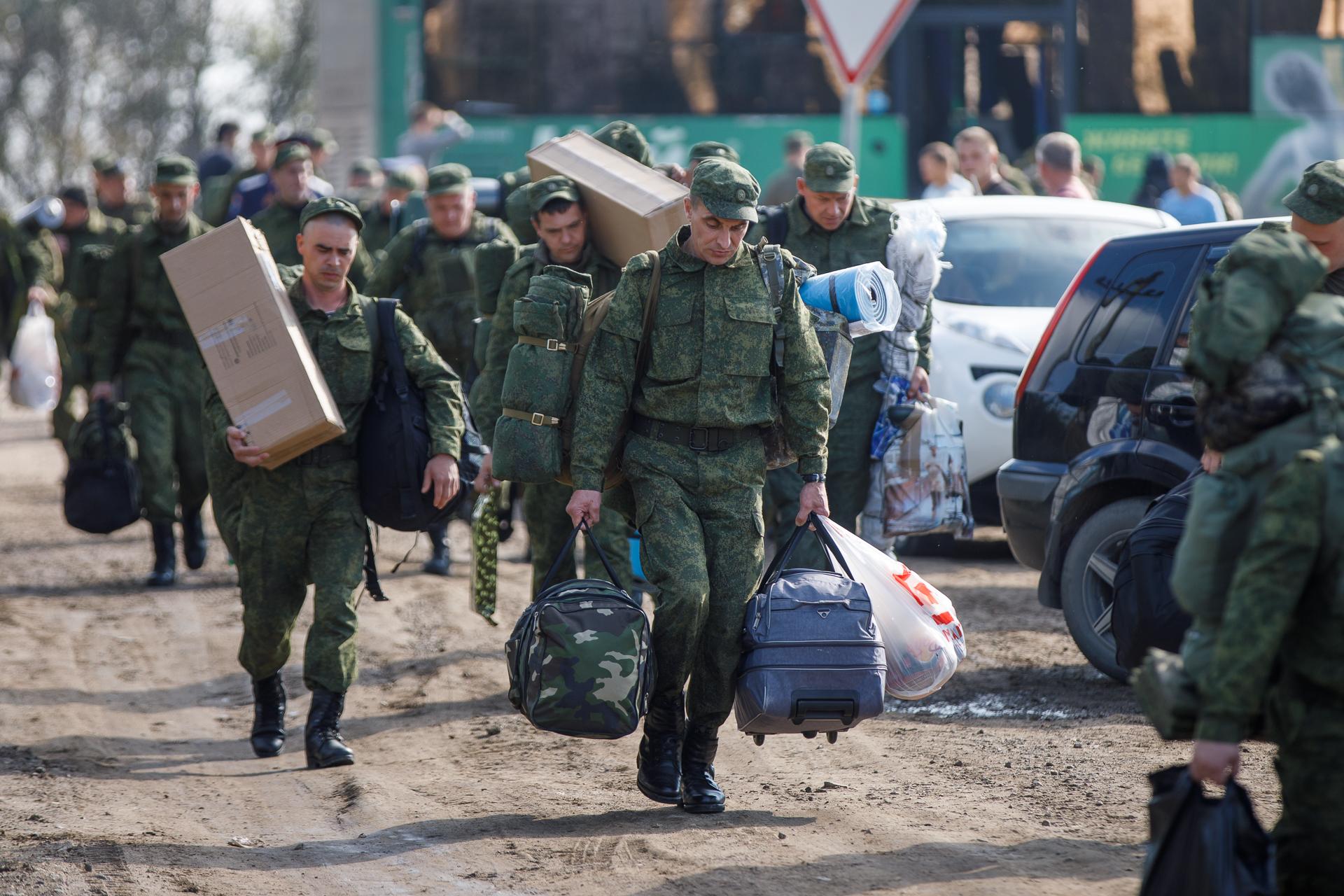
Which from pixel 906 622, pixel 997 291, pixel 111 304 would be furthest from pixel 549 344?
pixel 111 304

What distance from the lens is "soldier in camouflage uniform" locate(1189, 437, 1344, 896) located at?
336 cm

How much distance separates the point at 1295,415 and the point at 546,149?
4225 mm

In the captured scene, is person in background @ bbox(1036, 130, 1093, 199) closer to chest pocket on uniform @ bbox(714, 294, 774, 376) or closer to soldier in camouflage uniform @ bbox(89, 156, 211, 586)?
soldier in camouflage uniform @ bbox(89, 156, 211, 586)

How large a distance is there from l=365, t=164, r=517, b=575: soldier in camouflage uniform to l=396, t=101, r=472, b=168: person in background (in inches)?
247

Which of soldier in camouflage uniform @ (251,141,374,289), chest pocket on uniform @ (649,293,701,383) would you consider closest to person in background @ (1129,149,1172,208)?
soldier in camouflage uniform @ (251,141,374,289)

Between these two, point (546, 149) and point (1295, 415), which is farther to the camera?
point (546, 149)

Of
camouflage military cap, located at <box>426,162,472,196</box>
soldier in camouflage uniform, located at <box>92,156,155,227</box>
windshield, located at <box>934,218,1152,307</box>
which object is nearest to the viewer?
camouflage military cap, located at <box>426,162,472,196</box>

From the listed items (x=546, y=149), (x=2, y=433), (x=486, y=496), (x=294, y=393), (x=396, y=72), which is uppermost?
(x=396, y=72)

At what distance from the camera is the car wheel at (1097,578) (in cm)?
695

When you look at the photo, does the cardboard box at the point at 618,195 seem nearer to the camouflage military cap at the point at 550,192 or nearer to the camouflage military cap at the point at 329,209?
the camouflage military cap at the point at 550,192

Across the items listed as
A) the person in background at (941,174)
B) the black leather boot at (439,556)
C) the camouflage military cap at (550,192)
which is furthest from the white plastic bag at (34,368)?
the camouflage military cap at (550,192)

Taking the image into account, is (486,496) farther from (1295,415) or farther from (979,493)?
(1295,415)

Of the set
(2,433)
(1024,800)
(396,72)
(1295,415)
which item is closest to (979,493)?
(1024,800)

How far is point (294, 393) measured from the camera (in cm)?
611
